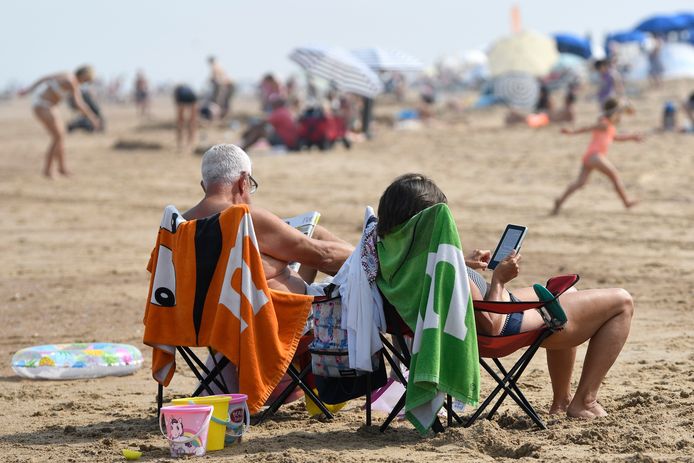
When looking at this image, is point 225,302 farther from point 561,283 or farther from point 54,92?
point 54,92

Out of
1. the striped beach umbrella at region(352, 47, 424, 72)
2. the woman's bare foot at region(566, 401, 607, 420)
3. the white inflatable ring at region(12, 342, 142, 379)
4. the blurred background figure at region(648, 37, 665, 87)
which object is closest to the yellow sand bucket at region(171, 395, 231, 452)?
the woman's bare foot at region(566, 401, 607, 420)

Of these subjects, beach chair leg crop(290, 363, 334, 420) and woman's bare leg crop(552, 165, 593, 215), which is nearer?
beach chair leg crop(290, 363, 334, 420)

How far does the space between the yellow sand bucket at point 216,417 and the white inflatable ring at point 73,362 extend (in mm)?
1758

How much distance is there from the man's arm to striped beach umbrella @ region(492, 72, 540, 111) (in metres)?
22.6

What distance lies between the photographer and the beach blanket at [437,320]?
4246 mm

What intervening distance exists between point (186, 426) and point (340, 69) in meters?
16.8

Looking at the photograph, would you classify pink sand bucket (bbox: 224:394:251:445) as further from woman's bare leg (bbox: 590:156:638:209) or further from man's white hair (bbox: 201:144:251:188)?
woman's bare leg (bbox: 590:156:638:209)

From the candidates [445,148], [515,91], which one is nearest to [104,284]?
[445,148]

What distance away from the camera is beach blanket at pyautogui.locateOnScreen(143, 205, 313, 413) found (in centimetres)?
457

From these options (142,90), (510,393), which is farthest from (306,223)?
(142,90)

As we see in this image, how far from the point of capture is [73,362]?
6039 mm

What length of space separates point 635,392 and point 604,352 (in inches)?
24.7

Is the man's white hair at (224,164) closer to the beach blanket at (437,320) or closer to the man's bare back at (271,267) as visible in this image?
the man's bare back at (271,267)

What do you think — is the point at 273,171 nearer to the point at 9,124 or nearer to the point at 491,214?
the point at 491,214
